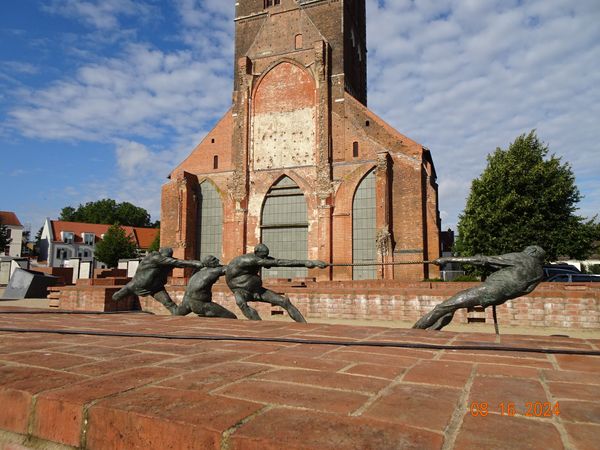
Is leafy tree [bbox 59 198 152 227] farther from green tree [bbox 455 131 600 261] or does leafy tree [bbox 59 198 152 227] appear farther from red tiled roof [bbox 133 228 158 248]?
Answer: green tree [bbox 455 131 600 261]

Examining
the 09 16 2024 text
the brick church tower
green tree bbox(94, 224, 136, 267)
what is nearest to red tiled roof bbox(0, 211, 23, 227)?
green tree bbox(94, 224, 136, 267)

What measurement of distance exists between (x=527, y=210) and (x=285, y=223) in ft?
39.5

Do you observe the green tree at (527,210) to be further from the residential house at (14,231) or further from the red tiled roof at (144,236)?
the residential house at (14,231)

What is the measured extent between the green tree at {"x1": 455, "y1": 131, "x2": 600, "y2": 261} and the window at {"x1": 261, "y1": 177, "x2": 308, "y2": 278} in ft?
27.9

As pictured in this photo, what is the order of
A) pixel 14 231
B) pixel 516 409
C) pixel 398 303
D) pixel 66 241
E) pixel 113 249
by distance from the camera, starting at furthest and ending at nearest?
pixel 14 231
pixel 66 241
pixel 113 249
pixel 398 303
pixel 516 409

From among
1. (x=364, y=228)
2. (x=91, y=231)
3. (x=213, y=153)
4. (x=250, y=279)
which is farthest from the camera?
(x=91, y=231)

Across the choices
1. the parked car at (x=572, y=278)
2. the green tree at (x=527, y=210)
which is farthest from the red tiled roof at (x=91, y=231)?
the parked car at (x=572, y=278)

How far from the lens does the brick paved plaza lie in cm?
141

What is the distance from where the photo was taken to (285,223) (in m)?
24.2

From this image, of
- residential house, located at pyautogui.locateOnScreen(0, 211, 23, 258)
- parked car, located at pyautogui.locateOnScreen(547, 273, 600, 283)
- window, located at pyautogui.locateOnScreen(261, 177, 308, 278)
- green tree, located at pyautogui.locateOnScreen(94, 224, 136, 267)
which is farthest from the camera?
residential house, located at pyautogui.locateOnScreen(0, 211, 23, 258)

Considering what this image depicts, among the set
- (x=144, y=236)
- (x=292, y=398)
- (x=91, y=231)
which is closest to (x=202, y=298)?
(x=292, y=398)

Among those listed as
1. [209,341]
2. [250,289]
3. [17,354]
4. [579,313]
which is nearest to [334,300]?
[250,289]

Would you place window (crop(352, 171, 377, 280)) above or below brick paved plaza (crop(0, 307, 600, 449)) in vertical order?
above

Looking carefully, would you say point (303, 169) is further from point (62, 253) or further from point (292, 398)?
point (62, 253)
